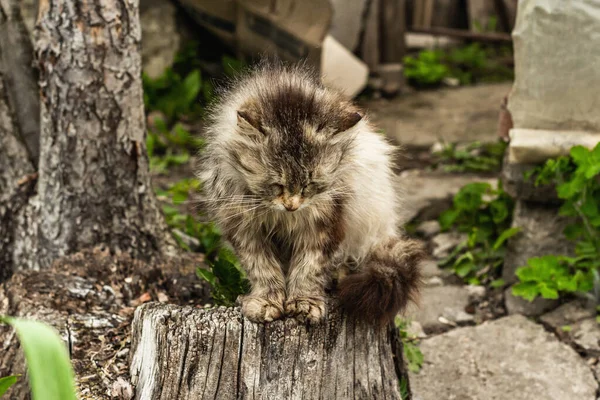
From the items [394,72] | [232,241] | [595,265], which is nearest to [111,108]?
[232,241]

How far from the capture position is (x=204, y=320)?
287 centimetres

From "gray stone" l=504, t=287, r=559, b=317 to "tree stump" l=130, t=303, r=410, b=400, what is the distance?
1638 millimetres

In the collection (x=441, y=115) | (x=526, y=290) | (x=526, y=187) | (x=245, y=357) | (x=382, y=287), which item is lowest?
(x=441, y=115)

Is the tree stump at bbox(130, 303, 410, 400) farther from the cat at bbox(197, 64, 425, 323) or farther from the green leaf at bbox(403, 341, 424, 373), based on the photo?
the green leaf at bbox(403, 341, 424, 373)

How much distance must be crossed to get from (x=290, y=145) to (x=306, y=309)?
0.68 meters

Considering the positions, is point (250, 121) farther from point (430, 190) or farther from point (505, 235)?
point (430, 190)

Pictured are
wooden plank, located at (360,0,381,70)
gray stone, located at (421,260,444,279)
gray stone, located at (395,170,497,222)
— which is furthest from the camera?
wooden plank, located at (360,0,381,70)

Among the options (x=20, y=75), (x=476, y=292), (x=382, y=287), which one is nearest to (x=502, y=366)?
(x=476, y=292)

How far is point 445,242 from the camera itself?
17.2 ft

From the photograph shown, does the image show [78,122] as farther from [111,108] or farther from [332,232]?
[332,232]

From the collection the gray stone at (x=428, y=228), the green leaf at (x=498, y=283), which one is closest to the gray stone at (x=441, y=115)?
the gray stone at (x=428, y=228)

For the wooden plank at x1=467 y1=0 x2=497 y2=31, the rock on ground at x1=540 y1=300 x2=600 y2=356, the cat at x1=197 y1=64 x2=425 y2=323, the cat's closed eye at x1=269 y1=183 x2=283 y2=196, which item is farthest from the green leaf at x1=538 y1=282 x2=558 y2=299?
the wooden plank at x1=467 y1=0 x2=497 y2=31

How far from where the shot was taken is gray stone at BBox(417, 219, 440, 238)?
5.41m

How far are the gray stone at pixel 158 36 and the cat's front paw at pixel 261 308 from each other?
484cm
